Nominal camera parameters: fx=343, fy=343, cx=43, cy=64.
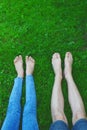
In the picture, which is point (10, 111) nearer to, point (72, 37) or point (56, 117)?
point (56, 117)

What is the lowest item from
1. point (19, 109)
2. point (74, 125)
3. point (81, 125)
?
point (19, 109)

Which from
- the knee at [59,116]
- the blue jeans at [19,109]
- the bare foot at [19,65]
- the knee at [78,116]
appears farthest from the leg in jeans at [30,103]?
the knee at [78,116]

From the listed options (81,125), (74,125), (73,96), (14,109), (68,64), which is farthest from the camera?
(68,64)

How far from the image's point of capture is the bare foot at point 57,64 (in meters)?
5.95

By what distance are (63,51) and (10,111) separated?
172cm

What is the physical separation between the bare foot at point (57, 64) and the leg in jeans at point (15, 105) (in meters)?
0.60

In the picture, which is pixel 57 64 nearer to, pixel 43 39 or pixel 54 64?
pixel 54 64

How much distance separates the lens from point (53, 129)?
4.71m

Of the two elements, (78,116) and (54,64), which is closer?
(78,116)

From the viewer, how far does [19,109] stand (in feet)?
17.5

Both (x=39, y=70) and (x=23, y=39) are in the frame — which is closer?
(x=39, y=70)

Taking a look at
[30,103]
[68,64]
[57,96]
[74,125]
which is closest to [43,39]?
[68,64]

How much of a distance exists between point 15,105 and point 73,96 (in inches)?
36.5

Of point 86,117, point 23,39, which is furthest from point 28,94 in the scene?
point 23,39
